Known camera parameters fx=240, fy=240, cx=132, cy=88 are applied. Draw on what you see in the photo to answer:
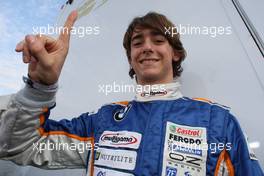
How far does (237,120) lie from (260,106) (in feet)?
0.20

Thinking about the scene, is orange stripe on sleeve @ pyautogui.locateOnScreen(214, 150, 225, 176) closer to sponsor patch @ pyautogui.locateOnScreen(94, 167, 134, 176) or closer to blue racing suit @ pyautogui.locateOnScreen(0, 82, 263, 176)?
blue racing suit @ pyautogui.locateOnScreen(0, 82, 263, 176)

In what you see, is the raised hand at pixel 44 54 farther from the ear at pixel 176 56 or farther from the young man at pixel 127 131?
the ear at pixel 176 56

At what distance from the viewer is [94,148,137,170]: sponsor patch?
0.55 metres

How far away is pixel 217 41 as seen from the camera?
0.74 meters

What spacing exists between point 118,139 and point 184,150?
16 centimetres

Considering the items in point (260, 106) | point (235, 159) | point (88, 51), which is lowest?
point (235, 159)

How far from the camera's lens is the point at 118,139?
0.60 meters

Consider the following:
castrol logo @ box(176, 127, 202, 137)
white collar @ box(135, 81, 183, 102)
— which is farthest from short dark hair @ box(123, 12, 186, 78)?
castrol logo @ box(176, 127, 202, 137)

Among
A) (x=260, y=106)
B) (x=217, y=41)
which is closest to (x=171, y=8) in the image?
(x=217, y=41)

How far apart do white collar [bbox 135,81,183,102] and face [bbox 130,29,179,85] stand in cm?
4

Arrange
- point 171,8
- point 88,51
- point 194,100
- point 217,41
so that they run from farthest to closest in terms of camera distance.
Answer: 1. point 88,51
2. point 171,8
3. point 217,41
4. point 194,100

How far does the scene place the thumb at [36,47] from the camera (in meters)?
0.48

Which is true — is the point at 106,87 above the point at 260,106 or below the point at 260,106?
above

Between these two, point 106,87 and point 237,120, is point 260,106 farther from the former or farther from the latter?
point 106,87
